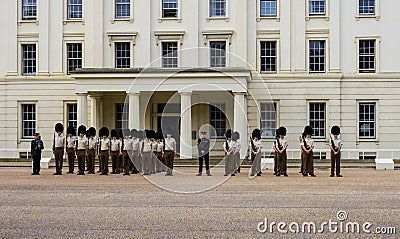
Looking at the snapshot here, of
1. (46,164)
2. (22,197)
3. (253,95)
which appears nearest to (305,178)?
(22,197)

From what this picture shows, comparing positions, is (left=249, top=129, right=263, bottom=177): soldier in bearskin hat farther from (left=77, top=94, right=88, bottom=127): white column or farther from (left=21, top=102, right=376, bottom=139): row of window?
(left=77, top=94, right=88, bottom=127): white column

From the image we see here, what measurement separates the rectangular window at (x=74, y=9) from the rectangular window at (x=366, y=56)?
15496 millimetres

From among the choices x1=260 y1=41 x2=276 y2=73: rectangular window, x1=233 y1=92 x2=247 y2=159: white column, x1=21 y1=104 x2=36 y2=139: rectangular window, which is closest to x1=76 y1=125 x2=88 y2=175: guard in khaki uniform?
x1=233 y1=92 x2=247 y2=159: white column

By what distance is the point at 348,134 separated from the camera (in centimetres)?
4056

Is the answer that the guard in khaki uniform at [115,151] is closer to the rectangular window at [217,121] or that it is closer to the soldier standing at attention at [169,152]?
the soldier standing at attention at [169,152]

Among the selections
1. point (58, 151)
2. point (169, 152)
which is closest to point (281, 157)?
point (169, 152)

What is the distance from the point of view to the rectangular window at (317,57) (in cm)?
4084

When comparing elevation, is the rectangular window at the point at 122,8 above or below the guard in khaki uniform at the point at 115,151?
above

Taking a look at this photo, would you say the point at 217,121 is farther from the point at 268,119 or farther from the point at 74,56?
the point at 74,56

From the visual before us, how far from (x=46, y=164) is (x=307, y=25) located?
1632cm

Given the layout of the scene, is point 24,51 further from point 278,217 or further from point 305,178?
point 278,217

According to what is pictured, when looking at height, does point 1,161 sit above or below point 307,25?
below

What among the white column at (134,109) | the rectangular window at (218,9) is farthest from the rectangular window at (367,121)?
the white column at (134,109)

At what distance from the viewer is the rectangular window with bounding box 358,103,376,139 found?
4072cm
